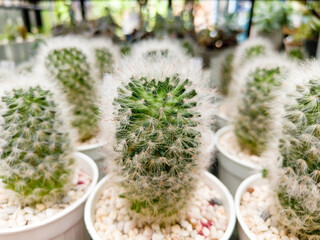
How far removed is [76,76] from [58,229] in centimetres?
77

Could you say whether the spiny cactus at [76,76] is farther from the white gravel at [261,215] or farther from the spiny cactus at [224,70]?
the spiny cactus at [224,70]

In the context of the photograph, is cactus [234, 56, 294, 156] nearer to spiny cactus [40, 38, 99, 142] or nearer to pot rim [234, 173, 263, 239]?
pot rim [234, 173, 263, 239]

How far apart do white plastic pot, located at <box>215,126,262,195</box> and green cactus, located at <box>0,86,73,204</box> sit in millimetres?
747

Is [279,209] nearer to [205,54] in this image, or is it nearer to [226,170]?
[226,170]

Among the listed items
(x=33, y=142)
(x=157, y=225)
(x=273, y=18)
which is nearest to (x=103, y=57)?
(x=33, y=142)

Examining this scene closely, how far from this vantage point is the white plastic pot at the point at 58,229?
2.54ft

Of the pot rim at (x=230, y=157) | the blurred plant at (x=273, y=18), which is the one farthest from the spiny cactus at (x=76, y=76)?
the blurred plant at (x=273, y=18)

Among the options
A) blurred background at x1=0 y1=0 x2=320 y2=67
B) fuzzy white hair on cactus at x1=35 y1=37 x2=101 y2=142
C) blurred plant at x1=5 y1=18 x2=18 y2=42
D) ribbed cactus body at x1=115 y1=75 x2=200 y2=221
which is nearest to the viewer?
ribbed cactus body at x1=115 y1=75 x2=200 y2=221

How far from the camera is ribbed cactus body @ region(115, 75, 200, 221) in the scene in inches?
27.0

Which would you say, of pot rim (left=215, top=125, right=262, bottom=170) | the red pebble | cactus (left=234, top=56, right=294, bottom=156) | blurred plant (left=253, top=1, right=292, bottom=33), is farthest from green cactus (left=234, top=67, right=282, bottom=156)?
blurred plant (left=253, top=1, right=292, bottom=33)

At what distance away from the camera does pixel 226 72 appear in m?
2.14

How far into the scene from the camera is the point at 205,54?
2393 mm

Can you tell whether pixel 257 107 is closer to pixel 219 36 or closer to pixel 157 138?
pixel 157 138

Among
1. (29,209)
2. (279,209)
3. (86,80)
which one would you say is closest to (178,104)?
(279,209)
